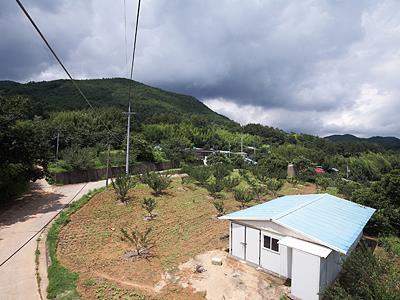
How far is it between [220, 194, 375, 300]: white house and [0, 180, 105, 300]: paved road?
22.1 feet

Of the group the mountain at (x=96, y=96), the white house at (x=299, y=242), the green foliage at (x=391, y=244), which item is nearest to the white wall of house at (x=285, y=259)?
the white house at (x=299, y=242)

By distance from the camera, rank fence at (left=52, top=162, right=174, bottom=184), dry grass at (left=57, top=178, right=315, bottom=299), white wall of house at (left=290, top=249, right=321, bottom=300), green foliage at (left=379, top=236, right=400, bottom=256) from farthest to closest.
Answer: fence at (left=52, top=162, right=174, bottom=184) < green foliage at (left=379, top=236, right=400, bottom=256) < dry grass at (left=57, top=178, right=315, bottom=299) < white wall of house at (left=290, top=249, right=321, bottom=300)

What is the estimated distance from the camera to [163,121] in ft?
235

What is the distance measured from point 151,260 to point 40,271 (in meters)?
3.63

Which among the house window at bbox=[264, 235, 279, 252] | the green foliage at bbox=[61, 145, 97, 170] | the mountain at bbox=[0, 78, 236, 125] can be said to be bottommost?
the house window at bbox=[264, 235, 279, 252]

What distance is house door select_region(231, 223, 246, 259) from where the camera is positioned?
10.1 m

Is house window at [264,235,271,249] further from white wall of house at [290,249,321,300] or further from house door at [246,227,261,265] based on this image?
white wall of house at [290,249,321,300]

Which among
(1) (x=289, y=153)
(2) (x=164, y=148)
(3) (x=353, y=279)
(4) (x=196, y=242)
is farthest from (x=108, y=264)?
(1) (x=289, y=153)

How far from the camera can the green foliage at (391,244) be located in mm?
12286

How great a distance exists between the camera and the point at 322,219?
407 inches

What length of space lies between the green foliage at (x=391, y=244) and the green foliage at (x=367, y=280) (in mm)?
6421

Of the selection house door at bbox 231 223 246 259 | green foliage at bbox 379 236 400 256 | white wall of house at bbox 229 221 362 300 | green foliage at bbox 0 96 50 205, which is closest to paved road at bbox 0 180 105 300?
green foliage at bbox 0 96 50 205

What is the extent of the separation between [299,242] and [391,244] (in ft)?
24.7

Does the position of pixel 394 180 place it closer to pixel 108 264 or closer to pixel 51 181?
pixel 108 264
